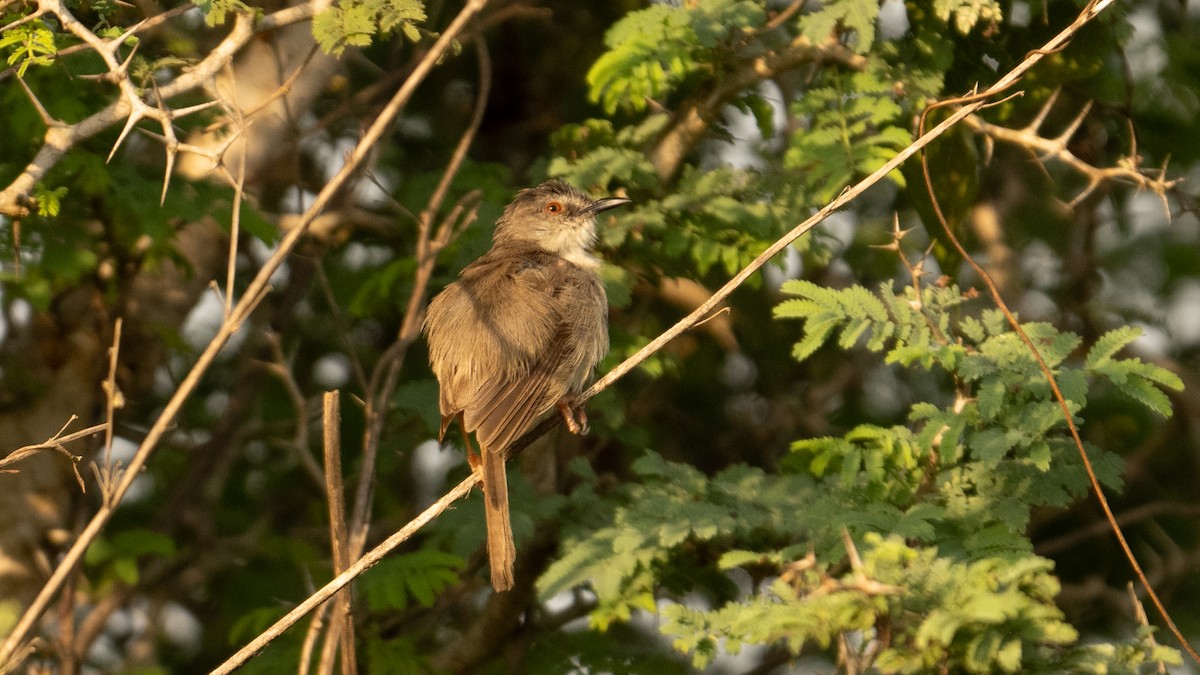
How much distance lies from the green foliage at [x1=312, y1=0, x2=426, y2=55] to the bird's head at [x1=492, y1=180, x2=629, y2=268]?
4.38 feet

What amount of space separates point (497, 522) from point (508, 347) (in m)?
0.75

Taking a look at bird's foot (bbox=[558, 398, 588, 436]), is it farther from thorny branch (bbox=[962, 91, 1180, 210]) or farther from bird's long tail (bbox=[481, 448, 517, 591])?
thorny branch (bbox=[962, 91, 1180, 210])

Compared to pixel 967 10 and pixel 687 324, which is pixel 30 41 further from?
pixel 967 10

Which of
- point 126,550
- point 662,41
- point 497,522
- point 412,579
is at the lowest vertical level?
point 126,550

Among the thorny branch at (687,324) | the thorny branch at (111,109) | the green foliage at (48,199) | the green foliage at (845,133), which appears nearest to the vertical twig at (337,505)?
the thorny branch at (687,324)

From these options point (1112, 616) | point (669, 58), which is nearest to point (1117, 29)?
point (669, 58)

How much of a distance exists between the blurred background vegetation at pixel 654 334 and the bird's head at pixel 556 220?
0.09 m

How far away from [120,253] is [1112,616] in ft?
16.3

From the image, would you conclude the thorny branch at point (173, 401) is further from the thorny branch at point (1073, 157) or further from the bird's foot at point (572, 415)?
the thorny branch at point (1073, 157)

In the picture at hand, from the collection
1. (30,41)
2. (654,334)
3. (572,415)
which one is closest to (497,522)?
(572,415)

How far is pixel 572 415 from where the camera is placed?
16.9 feet

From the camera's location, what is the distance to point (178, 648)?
808 cm

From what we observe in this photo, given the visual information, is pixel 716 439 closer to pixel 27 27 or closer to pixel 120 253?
pixel 120 253

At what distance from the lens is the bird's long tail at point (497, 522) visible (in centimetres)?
444
